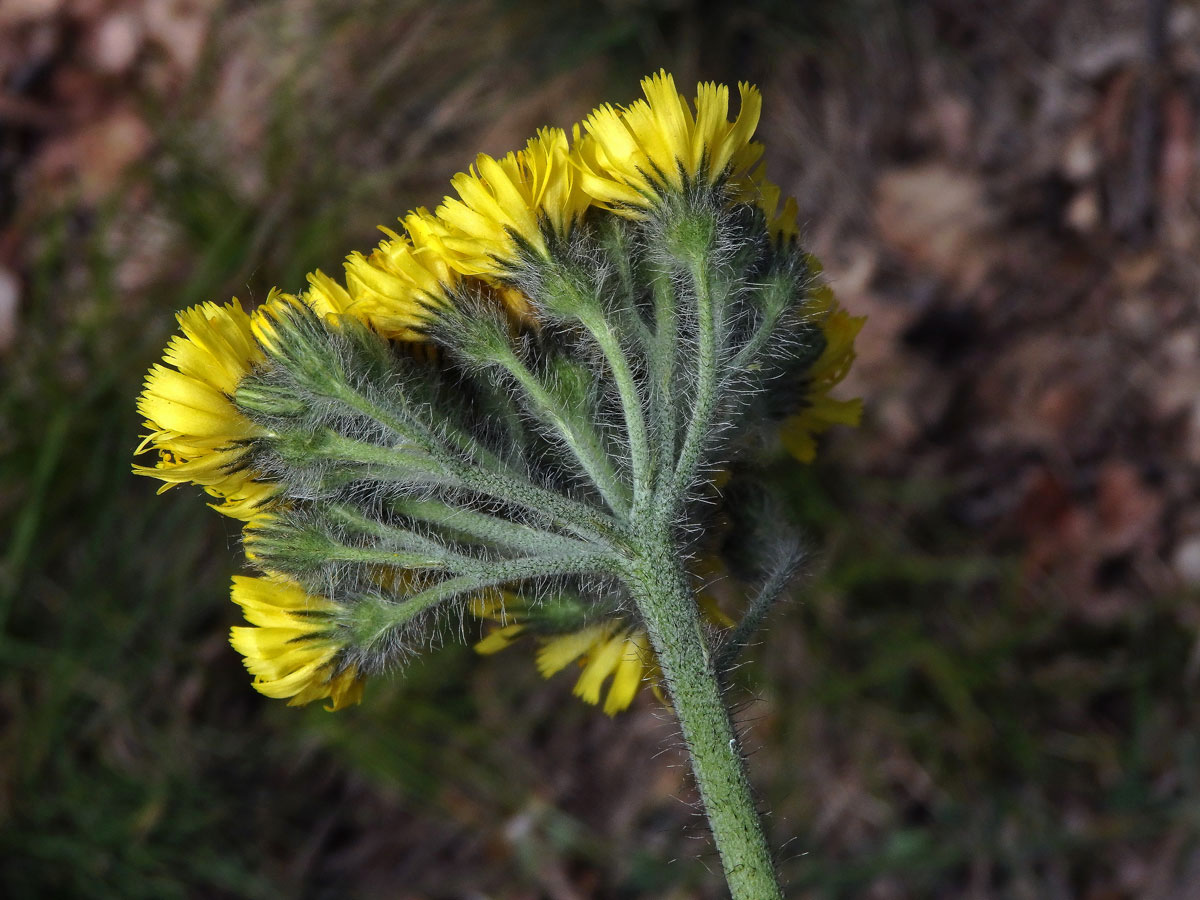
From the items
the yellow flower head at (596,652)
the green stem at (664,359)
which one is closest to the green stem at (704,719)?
the green stem at (664,359)

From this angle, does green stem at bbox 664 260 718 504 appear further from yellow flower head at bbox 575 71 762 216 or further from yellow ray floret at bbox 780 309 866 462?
yellow ray floret at bbox 780 309 866 462

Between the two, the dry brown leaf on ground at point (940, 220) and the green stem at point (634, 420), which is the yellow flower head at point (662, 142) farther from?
the dry brown leaf on ground at point (940, 220)

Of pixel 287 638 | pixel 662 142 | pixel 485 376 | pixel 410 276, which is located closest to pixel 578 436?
pixel 485 376

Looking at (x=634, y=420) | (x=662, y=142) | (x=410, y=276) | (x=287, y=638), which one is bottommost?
(x=287, y=638)

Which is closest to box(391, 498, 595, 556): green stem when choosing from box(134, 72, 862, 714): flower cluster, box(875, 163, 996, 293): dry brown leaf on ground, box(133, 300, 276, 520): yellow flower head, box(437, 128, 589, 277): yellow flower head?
box(134, 72, 862, 714): flower cluster

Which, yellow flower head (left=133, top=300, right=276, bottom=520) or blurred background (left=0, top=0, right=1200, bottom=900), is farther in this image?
blurred background (left=0, top=0, right=1200, bottom=900)

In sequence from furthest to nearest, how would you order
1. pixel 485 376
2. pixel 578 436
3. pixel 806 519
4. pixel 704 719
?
pixel 806 519
pixel 485 376
pixel 578 436
pixel 704 719

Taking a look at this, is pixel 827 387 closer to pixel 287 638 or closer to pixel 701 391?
pixel 701 391
